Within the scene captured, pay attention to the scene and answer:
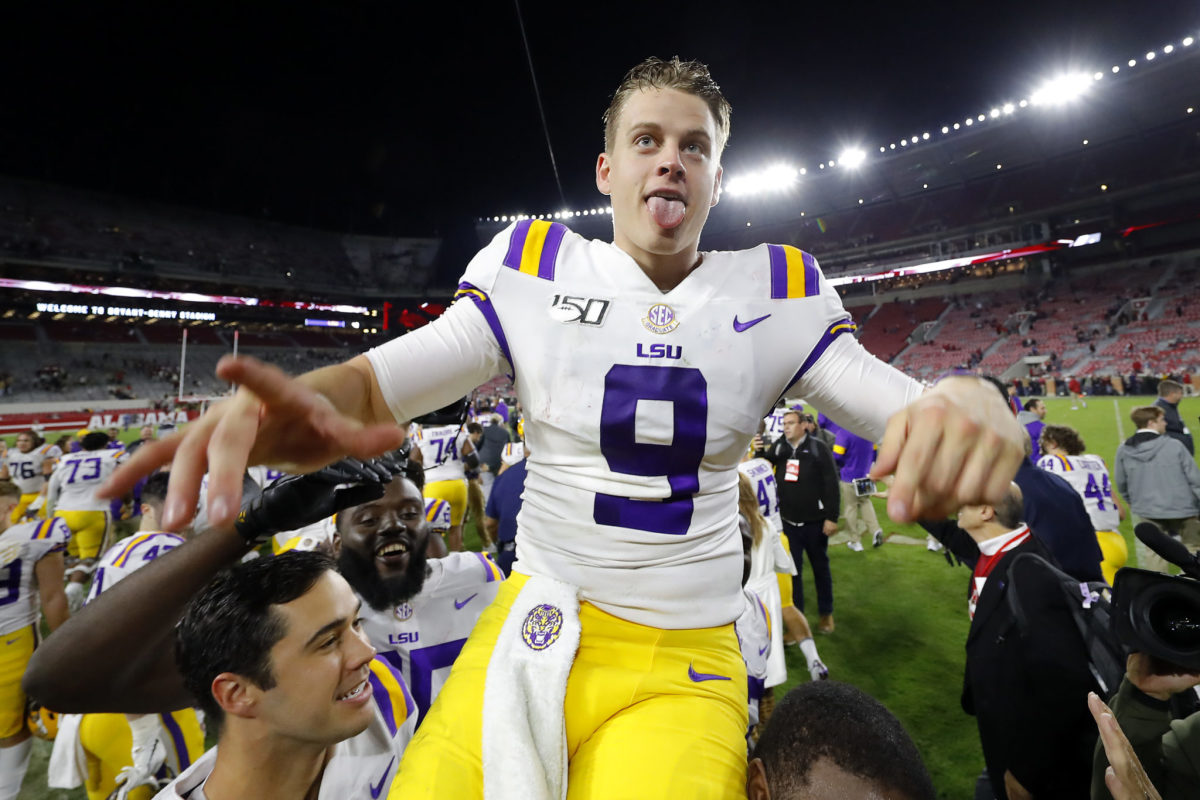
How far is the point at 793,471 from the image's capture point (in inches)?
245

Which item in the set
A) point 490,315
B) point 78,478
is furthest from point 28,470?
point 490,315

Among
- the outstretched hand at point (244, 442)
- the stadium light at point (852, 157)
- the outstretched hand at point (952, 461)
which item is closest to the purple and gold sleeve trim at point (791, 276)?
the outstretched hand at point (952, 461)

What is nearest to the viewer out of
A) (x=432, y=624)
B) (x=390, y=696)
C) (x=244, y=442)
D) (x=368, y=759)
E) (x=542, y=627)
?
(x=244, y=442)

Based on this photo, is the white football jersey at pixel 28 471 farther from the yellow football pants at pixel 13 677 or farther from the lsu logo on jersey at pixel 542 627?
the lsu logo on jersey at pixel 542 627

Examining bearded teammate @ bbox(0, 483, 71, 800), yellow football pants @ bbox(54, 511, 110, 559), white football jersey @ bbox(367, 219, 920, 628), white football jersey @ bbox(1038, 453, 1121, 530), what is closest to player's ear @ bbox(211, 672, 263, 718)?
white football jersey @ bbox(367, 219, 920, 628)

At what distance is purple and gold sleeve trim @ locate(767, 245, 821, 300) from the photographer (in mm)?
1623

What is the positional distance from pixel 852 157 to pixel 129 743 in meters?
36.3

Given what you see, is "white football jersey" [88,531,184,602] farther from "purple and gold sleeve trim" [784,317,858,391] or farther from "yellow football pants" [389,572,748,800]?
A: "purple and gold sleeve trim" [784,317,858,391]

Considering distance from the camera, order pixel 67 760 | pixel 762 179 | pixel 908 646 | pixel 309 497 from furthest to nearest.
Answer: pixel 762 179 → pixel 908 646 → pixel 67 760 → pixel 309 497

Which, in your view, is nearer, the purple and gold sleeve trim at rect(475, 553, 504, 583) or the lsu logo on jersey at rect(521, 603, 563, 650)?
the lsu logo on jersey at rect(521, 603, 563, 650)

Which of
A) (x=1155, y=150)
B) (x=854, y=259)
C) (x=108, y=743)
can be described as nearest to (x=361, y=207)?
(x=854, y=259)

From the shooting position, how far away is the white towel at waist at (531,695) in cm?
115

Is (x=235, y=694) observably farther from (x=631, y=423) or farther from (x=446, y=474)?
(x=446, y=474)

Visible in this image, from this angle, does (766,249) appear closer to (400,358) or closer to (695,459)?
(695,459)
